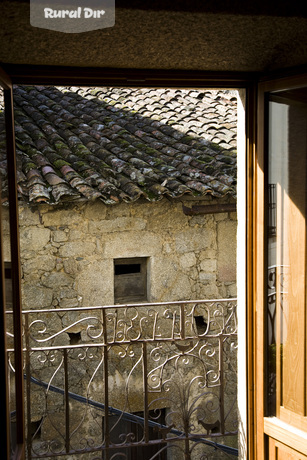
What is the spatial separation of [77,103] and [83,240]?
80.4 inches

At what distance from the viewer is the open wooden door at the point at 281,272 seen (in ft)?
7.10

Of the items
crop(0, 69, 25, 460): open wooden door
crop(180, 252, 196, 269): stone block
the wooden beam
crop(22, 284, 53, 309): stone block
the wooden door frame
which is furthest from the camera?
crop(180, 252, 196, 269): stone block

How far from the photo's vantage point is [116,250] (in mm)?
5574

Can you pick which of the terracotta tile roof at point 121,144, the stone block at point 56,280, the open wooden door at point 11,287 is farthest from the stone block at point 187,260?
the open wooden door at point 11,287

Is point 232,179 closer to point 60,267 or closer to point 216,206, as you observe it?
point 216,206

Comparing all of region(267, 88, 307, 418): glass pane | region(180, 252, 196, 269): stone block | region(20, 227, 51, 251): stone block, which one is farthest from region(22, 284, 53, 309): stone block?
region(267, 88, 307, 418): glass pane

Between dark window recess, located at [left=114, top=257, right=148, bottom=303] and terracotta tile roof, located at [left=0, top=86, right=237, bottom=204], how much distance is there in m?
0.87

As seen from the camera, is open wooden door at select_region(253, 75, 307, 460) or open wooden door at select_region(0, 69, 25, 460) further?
open wooden door at select_region(253, 75, 307, 460)

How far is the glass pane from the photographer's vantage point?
85.3 inches

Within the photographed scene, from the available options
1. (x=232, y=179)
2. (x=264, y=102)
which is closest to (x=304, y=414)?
(x=264, y=102)

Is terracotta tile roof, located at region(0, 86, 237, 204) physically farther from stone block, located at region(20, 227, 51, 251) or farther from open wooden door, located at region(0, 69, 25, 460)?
open wooden door, located at region(0, 69, 25, 460)

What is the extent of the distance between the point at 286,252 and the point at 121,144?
12.6 ft

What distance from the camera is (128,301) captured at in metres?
5.77

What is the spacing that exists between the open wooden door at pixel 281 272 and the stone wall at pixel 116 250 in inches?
128
